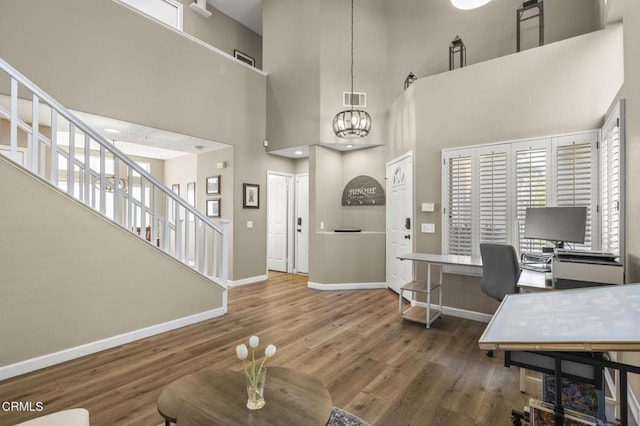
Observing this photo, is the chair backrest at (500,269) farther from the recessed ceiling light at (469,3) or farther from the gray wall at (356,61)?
the gray wall at (356,61)

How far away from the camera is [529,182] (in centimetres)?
363

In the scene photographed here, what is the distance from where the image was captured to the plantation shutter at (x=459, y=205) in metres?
4.03

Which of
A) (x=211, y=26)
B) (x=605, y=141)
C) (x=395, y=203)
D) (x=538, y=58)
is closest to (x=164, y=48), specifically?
(x=211, y=26)

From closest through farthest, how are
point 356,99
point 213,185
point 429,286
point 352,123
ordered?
point 429,286
point 352,123
point 356,99
point 213,185

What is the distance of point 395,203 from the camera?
17.5 feet

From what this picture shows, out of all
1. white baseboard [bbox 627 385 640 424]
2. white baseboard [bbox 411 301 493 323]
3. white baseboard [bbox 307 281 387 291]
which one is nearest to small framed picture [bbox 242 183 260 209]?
white baseboard [bbox 307 281 387 291]

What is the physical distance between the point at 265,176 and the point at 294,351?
399cm

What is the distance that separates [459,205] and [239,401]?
353 centimetres

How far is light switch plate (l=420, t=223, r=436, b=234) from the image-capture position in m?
4.36

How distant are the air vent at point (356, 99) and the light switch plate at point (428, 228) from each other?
8.37 feet

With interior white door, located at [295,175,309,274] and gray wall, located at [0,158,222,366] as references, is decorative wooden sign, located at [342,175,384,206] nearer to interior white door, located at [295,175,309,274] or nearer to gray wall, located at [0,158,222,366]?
interior white door, located at [295,175,309,274]

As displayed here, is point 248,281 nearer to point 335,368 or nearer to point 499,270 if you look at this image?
point 335,368

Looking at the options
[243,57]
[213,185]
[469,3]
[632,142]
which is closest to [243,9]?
[243,57]

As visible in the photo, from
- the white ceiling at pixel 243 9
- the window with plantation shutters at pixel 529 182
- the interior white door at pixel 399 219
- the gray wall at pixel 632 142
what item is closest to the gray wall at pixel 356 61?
the interior white door at pixel 399 219
